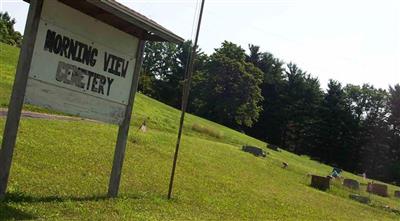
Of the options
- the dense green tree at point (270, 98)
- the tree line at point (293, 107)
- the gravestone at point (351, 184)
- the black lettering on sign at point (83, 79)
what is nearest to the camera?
the black lettering on sign at point (83, 79)

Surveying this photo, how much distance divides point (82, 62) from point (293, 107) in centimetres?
8334

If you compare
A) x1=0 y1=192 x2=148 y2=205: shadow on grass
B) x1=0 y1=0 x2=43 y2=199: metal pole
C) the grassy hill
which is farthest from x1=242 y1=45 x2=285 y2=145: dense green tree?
x1=0 y1=0 x2=43 y2=199: metal pole

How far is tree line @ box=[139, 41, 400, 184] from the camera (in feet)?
272

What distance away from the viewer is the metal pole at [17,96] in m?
8.45

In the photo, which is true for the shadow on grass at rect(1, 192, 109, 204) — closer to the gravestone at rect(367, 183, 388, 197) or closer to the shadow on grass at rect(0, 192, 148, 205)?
the shadow on grass at rect(0, 192, 148, 205)

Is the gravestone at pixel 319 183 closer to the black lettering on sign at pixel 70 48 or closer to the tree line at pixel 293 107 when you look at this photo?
the black lettering on sign at pixel 70 48

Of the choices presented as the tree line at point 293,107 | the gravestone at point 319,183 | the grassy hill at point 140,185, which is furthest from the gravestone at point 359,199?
the tree line at point 293,107

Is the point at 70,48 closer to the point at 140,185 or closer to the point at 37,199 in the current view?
the point at 37,199

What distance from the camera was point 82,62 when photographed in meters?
9.53

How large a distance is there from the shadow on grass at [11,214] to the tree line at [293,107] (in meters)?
73.6

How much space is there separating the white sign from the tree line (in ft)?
233

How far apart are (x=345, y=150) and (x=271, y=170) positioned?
5842cm

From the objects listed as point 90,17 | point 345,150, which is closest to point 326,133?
point 345,150

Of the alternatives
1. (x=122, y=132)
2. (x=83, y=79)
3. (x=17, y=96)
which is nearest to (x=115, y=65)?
(x=83, y=79)
